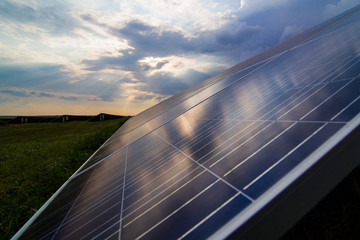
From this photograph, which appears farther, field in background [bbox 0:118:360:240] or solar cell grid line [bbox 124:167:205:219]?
field in background [bbox 0:118:360:240]

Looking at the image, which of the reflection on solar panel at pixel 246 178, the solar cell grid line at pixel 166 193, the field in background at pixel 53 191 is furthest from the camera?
the field in background at pixel 53 191

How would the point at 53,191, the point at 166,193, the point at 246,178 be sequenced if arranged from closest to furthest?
the point at 246,178 → the point at 166,193 → the point at 53,191

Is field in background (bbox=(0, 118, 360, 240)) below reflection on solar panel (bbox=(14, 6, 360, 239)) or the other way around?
below

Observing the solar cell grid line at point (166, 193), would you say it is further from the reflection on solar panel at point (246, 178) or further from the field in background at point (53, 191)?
the field in background at point (53, 191)

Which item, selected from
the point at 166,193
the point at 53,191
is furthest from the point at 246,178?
the point at 53,191

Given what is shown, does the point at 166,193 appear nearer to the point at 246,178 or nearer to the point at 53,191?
the point at 246,178

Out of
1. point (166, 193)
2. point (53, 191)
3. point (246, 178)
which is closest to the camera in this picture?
point (246, 178)

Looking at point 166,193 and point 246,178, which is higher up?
point 246,178

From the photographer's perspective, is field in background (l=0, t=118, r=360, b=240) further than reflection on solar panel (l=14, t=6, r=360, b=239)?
Yes

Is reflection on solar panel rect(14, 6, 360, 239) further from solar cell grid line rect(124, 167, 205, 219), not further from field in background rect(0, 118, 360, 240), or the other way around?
field in background rect(0, 118, 360, 240)

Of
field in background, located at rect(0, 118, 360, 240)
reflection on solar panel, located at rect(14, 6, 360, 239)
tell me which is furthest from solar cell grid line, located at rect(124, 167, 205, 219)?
field in background, located at rect(0, 118, 360, 240)

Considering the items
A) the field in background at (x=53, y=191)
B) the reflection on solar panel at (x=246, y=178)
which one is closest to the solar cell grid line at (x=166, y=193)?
the reflection on solar panel at (x=246, y=178)

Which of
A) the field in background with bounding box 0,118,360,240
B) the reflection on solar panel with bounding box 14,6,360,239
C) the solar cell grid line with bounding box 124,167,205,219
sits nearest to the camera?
the reflection on solar panel with bounding box 14,6,360,239

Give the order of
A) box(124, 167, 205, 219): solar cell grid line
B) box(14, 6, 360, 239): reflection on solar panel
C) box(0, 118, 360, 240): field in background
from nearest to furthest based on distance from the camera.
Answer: box(14, 6, 360, 239): reflection on solar panel, box(124, 167, 205, 219): solar cell grid line, box(0, 118, 360, 240): field in background
